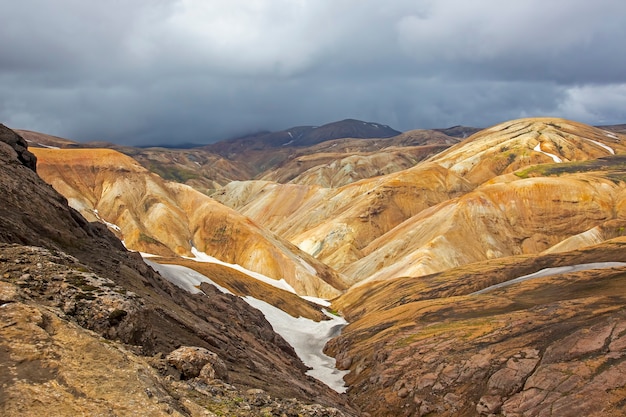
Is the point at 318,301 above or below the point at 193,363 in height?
above

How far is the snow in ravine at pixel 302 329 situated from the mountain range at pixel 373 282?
139 cm

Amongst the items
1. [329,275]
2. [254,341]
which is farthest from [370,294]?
[254,341]

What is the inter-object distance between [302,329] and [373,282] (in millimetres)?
27775

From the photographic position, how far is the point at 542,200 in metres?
121

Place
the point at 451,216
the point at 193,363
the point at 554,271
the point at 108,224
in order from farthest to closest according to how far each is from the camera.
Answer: the point at 108,224, the point at 451,216, the point at 554,271, the point at 193,363

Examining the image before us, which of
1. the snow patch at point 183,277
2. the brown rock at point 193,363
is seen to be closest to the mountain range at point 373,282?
the brown rock at point 193,363

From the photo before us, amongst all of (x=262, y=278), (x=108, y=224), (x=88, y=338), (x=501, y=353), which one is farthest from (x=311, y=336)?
(x=108, y=224)

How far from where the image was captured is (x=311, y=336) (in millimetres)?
69500

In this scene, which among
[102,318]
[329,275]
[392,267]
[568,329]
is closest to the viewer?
[102,318]

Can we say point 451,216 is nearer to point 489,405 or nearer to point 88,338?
point 489,405

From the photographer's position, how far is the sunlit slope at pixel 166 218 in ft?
367

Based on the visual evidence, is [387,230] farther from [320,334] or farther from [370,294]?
[320,334]

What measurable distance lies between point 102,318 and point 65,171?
416ft

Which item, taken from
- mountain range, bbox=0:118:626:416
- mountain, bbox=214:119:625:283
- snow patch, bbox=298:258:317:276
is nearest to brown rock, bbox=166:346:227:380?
mountain range, bbox=0:118:626:416
